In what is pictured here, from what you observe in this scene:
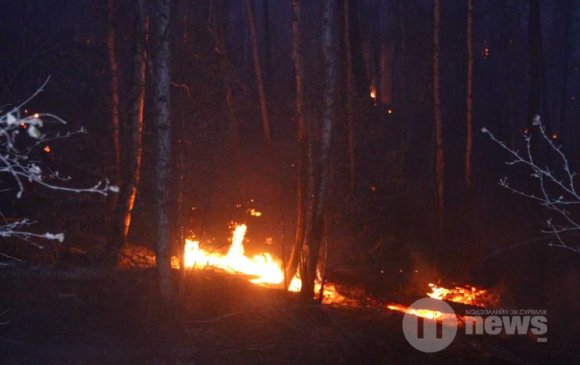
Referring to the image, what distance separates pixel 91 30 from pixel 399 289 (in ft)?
47.0

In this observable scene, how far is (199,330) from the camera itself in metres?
8.72

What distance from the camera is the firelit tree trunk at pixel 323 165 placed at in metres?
10.4

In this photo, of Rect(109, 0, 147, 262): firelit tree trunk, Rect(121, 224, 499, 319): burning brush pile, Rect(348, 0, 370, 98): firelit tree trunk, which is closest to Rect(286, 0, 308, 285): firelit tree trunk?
Rect(121, 224, 499, 319): burning brush pile

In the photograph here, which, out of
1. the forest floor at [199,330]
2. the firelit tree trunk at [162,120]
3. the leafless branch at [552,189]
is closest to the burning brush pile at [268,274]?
the forest floor at [199,330]

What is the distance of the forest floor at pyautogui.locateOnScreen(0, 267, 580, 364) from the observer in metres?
7.77

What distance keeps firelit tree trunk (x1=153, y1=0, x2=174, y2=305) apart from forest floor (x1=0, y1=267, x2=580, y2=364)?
3.66 feet

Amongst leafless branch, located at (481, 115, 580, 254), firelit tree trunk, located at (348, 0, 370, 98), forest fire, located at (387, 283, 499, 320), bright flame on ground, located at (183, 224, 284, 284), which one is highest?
firelit tree trunk, located at (348, 0, 370, 98)

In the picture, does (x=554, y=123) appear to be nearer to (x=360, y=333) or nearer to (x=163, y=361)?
(x=360, y=333)

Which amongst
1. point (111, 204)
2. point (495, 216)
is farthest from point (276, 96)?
point (111, 204)

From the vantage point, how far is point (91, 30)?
1883 cm

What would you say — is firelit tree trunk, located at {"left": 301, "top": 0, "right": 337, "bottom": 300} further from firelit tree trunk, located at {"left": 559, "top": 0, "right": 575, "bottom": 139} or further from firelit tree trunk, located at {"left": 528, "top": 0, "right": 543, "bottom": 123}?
firelit tree trunk, located at {"left": 559, "top": 0, "right": 575, "bottom": 139}

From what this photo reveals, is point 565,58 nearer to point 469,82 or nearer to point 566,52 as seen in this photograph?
point 566,52

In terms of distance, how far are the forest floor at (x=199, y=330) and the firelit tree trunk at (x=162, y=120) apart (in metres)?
1.12

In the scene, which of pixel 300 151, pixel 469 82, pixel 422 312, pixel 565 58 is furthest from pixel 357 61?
pixel 565 58
